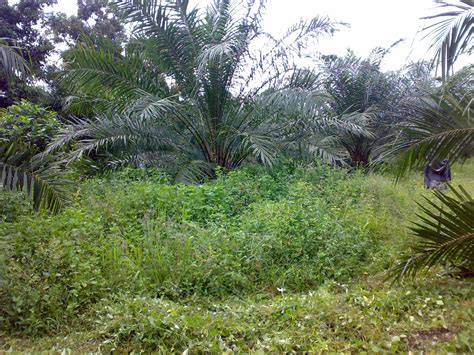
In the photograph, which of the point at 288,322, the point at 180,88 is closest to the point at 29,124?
the point at 180,88

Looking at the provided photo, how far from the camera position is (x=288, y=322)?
2920 mm

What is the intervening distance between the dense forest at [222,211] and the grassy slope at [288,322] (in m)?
0.01

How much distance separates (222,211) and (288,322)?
8.53 feet

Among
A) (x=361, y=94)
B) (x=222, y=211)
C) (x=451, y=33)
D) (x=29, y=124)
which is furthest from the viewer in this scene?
(x=361, y=94)

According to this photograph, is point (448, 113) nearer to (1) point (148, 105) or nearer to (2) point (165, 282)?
(2) point (165, 282)

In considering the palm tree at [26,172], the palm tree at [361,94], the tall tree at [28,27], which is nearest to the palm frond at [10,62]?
the palm tree at [26,172]

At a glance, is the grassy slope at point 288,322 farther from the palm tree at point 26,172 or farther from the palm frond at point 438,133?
the palm frond at point 438,133

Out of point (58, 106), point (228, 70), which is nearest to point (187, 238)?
point (228, 70)

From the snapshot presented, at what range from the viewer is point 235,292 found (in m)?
3.65

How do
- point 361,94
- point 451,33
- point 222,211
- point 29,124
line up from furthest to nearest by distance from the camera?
point 361,94 < point 29,124 < point 222,211 < point 451,33

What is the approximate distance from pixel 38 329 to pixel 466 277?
3.41 metres

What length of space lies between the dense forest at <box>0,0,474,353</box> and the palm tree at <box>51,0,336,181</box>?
32 mm

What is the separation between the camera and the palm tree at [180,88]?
7.26 metres

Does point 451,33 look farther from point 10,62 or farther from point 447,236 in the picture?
point 10,62
